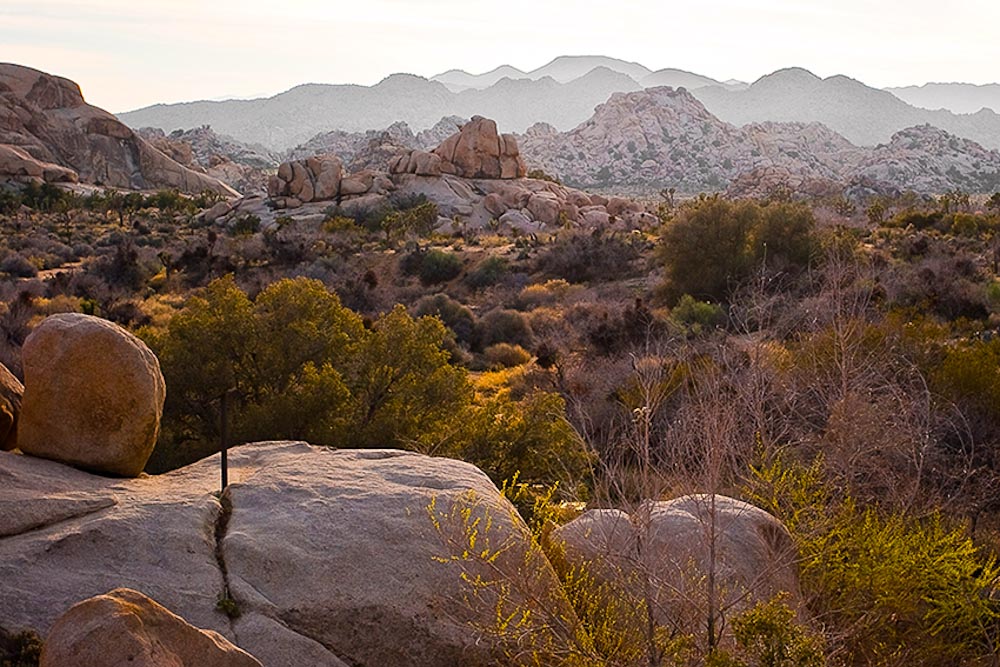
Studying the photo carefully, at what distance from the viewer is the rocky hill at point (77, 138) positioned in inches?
2662

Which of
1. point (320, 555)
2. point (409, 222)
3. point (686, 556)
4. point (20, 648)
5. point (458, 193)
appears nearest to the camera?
point (20, 648)

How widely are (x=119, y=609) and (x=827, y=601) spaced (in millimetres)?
4036

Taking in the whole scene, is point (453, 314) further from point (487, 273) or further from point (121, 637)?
point (121, 637)

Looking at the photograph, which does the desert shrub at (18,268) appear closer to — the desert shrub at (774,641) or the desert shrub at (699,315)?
the desert shrub at (699,315)

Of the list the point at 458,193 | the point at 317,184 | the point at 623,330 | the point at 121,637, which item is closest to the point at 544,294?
the point at 623,330

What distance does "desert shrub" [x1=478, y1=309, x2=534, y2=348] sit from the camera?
21406 mm

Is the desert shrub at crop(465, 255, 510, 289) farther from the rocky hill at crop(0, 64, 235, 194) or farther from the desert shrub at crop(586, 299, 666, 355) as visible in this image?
the rocky hill at crop(0, 64, 235, 194)

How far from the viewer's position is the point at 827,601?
19.1 ft

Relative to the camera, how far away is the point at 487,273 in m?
29.8

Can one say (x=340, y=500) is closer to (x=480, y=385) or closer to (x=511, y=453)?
(x=511, y=453)

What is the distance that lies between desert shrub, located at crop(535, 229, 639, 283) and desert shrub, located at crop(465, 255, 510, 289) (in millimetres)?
1216

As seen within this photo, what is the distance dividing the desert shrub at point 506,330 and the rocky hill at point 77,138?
5215 centimetres

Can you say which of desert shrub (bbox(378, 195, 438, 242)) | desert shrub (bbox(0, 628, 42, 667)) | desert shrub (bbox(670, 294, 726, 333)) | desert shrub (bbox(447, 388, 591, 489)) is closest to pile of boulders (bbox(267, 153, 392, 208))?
desert shrub (bbox(378, 195, 438, 242))

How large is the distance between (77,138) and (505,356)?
61.1 metres
